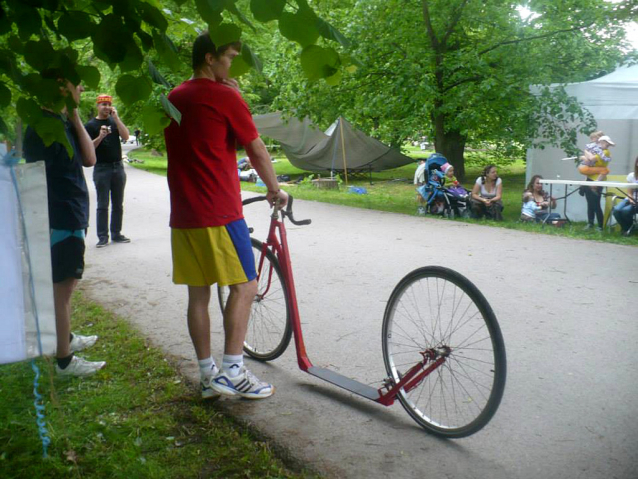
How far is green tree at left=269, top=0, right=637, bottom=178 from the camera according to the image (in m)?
13.3

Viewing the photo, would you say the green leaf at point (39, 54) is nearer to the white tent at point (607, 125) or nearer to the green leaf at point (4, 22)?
the green leaf at point (4, 22)

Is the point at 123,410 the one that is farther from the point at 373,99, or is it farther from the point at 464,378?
the point at 373,99

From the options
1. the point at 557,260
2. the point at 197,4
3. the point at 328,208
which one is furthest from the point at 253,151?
the point at 328,208

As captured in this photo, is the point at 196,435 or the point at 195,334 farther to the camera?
the point at 195,334

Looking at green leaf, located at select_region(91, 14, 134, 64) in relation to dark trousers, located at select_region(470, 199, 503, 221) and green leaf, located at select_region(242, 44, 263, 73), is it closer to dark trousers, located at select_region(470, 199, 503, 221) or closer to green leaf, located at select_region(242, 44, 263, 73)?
green leaf, located at select_region(242, 44, 263, 73)

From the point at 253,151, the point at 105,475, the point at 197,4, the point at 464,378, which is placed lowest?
the point at 105,475

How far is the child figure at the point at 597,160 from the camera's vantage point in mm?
12516

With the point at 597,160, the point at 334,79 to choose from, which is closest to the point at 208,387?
the point at 334,79

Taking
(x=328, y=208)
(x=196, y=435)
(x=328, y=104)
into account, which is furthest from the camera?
(x=328, y=104)

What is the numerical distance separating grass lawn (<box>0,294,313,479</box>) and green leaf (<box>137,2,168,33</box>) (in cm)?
155

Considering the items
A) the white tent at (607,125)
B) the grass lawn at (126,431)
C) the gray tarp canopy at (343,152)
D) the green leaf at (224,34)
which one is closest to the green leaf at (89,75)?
the green leaf at (224,34)

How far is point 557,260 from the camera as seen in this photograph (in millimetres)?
8008

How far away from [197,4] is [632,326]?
427 centimetres

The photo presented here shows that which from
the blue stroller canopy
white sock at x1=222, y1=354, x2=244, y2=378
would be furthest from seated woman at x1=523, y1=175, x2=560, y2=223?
white sock at x1=222, y1=354, x2=244, y2=378
